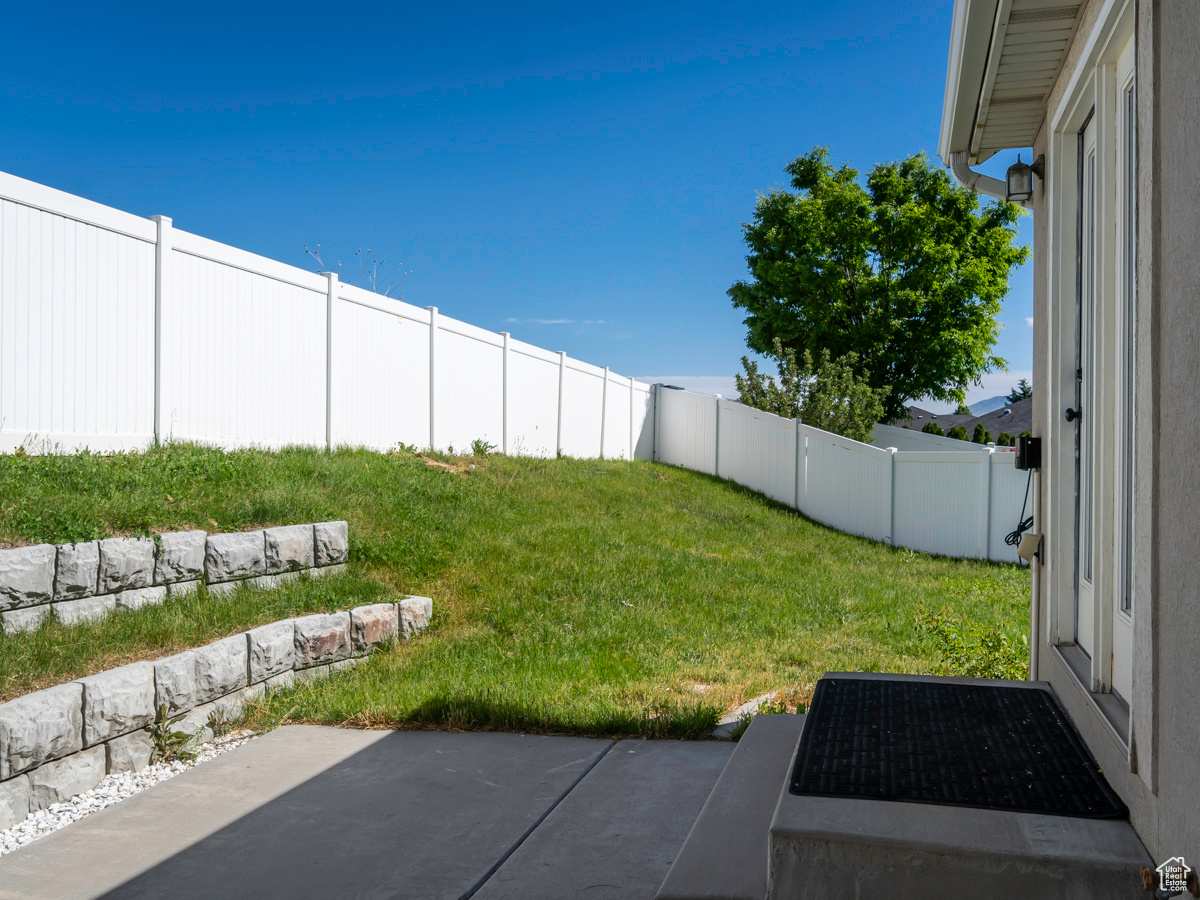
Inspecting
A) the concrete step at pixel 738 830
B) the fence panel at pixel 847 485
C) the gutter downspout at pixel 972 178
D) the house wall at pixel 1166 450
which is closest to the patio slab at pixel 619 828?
the concrete step at pixel 738 830

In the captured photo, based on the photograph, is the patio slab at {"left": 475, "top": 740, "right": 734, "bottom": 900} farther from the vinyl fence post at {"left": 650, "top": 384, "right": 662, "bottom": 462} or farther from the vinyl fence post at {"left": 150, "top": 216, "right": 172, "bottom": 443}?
the vinyl fence post at {"left": 650, "top": 384, "right": 662, "bottom": 462}

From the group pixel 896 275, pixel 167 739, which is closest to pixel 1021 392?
pixel 896 275

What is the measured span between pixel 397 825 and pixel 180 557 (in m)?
2.80

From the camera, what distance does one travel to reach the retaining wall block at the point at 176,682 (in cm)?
399

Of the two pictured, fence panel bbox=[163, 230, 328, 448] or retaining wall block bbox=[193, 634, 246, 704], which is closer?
retaining wall block bbox=[193, 634, 246, 704]

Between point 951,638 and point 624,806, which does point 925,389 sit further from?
point 624,806

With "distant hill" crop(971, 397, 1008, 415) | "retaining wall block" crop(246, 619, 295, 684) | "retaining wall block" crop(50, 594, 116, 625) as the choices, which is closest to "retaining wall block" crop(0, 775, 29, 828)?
"retaining wall block" crop(50, 594, 116, 625)

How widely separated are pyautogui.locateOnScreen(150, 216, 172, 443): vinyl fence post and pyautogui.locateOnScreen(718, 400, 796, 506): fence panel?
10096mm

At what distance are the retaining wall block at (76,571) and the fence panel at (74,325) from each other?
7.58ft

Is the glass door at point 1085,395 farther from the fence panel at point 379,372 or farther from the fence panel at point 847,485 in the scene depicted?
the fence panel at point 847,485

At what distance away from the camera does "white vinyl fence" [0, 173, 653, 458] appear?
6.32 m

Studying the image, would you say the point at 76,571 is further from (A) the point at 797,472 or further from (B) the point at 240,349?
(A) the point at 797,472

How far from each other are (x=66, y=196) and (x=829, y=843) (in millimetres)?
7242

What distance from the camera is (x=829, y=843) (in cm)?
187
